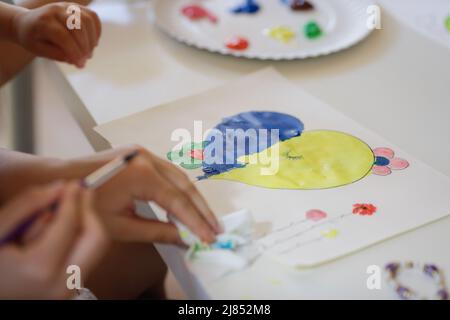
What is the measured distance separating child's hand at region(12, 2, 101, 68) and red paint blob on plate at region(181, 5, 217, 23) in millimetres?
164

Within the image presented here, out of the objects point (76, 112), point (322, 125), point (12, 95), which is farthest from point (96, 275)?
point (12, 95)

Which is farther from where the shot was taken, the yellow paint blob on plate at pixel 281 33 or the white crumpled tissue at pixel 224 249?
the yellow paint blob on plate at pixel 281 33

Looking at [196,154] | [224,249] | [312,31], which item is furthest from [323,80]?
[224,249]

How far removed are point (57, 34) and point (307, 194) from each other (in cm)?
33

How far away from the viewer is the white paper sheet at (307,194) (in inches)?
18.5

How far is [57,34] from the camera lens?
24.9 inches

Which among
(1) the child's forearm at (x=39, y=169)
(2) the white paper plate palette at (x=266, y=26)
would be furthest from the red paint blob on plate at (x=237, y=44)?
(1) the child's forearm at (x=39, y=169)

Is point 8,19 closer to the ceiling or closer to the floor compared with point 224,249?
closer to the ceiling

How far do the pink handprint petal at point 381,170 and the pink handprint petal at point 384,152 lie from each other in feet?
0.07

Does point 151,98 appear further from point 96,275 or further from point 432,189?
point 432,189

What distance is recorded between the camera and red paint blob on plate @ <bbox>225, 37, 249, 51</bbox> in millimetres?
718

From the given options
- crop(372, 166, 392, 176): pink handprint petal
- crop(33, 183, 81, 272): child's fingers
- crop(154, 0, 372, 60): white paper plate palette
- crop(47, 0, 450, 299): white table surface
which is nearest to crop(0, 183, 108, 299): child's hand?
crop(33, 183, 81, 272): child's fingers

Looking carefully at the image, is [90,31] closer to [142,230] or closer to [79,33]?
[79,33]

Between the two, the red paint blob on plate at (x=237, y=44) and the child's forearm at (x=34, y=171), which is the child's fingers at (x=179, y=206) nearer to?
the child's forearm at (x=34, y=171)
